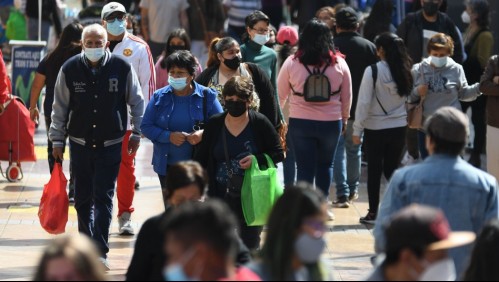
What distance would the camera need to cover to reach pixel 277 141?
30.7 feet

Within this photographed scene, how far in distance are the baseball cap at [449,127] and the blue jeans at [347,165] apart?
6164 mm

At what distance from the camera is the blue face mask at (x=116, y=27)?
1181 centimetres

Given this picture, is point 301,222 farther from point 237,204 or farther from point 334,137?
point 334,137

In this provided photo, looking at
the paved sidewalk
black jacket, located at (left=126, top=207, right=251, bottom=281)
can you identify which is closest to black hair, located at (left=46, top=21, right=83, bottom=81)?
the paved sidewalk

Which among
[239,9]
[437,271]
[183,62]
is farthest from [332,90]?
[239,9]

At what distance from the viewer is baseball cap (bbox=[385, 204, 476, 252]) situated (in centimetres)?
543

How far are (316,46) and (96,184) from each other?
2.54 m

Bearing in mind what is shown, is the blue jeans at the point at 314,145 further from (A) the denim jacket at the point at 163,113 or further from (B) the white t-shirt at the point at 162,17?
(B) the white t-shirt at the point at 162,17

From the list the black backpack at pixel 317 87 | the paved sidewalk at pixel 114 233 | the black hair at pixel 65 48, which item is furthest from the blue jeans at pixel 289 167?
the black hair at pixel 65 48

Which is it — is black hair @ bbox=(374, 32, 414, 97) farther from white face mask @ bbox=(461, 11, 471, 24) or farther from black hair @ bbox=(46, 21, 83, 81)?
white face mask @ bbox=(461, 11, 471, 24)

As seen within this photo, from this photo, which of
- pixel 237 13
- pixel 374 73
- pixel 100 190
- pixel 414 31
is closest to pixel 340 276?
pixel 100 190

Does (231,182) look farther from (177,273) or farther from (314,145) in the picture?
(177,273)

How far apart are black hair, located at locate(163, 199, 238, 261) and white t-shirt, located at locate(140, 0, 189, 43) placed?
13.1 metres

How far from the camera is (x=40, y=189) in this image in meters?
13.8
